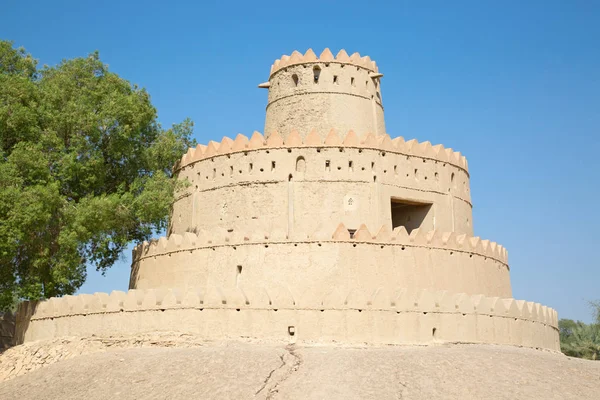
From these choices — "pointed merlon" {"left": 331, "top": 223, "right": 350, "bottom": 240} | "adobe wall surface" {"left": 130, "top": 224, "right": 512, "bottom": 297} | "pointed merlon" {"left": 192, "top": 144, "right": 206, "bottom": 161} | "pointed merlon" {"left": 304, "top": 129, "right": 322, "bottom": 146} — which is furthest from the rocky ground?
"pointed merlon" {"left": 192, "top": 144, "right": 206, "bottom": 161}

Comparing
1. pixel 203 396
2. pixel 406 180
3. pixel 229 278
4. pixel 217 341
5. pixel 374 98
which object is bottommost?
pixel 203 396

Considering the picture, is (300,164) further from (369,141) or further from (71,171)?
(71,171)

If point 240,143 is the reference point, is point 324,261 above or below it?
below

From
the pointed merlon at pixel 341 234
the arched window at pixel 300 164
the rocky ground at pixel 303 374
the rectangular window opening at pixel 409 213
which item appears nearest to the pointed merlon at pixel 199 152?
the arched window at pixel 300 164

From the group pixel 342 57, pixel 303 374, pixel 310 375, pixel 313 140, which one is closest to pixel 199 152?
pixel 313 140

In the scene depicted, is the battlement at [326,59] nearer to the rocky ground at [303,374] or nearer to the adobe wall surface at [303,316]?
the adobe wall surface at [303,316]

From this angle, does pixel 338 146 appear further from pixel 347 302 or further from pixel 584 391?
pixel 584 391

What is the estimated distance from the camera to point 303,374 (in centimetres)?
1409

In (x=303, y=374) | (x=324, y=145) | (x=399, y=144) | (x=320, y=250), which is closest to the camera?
(x=303, y=374)

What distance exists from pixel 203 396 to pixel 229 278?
698 centimetres

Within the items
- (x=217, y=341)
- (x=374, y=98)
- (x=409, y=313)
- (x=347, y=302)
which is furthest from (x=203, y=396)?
(x=374, y=98)

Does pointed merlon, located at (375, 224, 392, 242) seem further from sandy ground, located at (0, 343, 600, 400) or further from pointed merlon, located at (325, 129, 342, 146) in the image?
sandy ground, located at (0, 343, 600, 400)

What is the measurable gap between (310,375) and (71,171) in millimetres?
11636

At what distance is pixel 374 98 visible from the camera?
25.9 meters
